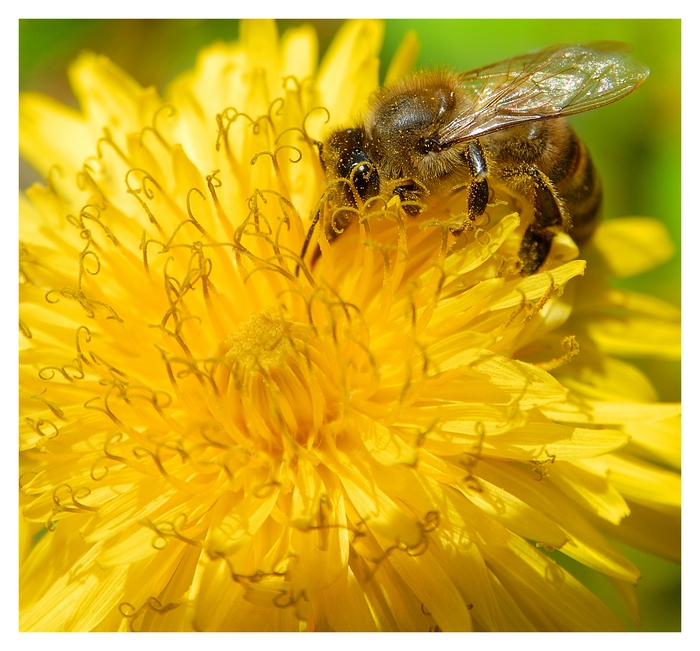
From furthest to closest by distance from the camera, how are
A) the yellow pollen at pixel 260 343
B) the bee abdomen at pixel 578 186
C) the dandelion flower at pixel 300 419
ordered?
the bee abdomen at pixel 578 186 < the yellow pollen at pixel 260 343 < the dandelion flower at pixel 300 419

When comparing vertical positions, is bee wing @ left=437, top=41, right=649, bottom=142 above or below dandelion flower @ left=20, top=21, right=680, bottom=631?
above

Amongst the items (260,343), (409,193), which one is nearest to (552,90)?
(409,193)

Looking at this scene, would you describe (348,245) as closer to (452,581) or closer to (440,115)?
(440,115)

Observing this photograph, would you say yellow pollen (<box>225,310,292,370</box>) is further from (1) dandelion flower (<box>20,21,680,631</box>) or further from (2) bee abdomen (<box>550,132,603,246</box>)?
(2) bee abdomen (<box>550,132,603,246</box>)

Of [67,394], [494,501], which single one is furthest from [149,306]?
[494,501]

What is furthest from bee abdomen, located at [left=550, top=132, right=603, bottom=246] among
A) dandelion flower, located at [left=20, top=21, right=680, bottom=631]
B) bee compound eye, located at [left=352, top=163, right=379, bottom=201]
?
bee compound eye, located at [left=352, top=163, right=379, bottom=201]

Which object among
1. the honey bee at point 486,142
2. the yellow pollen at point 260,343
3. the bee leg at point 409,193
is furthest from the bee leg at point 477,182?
the yellow pollen at point 260,343

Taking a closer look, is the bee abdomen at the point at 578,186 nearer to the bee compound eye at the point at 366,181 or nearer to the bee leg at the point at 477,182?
the bee leg at the point at 477,182
